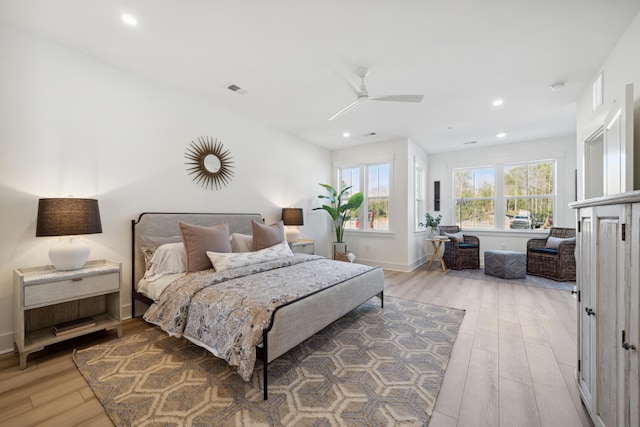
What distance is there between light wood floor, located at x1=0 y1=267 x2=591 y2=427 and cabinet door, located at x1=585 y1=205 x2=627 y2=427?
0.39m

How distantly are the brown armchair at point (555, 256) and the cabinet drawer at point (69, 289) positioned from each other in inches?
250

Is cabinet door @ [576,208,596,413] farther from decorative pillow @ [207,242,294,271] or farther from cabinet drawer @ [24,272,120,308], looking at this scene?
cabinet drawer @ [24,272,120,308]

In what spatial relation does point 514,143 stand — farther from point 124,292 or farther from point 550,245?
point 124,292

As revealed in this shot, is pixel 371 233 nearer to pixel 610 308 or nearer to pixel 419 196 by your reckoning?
pixel 419 196

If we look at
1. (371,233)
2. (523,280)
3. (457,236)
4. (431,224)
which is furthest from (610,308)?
(431,224)

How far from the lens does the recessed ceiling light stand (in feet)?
6.89

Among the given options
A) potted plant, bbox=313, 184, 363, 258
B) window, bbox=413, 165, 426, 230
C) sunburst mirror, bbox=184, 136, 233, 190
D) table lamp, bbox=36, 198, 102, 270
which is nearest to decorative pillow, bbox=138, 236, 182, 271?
table lamp, bbox=36, 198, 102, 270

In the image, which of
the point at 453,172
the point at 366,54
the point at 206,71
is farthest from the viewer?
the point at 453,172

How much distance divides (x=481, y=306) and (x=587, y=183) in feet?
6.09

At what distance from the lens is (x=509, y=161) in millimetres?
5773

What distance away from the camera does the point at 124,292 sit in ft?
9.55

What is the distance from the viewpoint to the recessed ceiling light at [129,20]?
82.7 inches

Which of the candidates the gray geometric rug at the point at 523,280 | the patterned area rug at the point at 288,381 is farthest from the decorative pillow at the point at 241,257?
the gray geometric rug at the point at 523,280

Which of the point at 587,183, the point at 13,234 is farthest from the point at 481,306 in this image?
the point at 13,234
